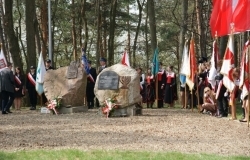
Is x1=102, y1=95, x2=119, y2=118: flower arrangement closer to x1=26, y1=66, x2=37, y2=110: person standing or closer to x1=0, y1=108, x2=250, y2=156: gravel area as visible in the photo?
x1=0, y1=108, x2=250, y2=156: gravel area

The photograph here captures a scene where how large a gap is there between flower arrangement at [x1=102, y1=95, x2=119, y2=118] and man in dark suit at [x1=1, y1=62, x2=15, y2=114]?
152 inches

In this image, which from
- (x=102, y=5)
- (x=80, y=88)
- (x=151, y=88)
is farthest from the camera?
(x=102, y=5)

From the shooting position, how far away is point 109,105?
54.2 feet

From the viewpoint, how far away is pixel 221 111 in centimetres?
1633

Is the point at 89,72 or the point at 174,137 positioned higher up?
the point at 89,72

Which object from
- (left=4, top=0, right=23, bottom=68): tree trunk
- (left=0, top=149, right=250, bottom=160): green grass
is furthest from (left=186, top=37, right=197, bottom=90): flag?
(left=0, top=149, right=250, bottom=160): green grass

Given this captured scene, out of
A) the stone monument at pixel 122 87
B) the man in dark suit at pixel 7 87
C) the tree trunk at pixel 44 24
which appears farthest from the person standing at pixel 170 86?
the tree trunk at pixel 44 24

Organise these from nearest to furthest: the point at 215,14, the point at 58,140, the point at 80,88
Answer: the point at 58,140 → the point at 215,14 → the point at 80,88

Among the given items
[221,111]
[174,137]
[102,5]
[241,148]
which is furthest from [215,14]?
[102,5]

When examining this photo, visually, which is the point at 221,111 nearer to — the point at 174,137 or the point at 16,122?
the point at 174,137

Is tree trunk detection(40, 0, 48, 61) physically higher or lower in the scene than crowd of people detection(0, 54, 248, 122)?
higher

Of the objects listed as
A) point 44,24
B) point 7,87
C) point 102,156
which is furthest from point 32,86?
point 44,24

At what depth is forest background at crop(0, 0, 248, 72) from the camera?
27183mm

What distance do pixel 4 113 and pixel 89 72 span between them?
13.7 feet
